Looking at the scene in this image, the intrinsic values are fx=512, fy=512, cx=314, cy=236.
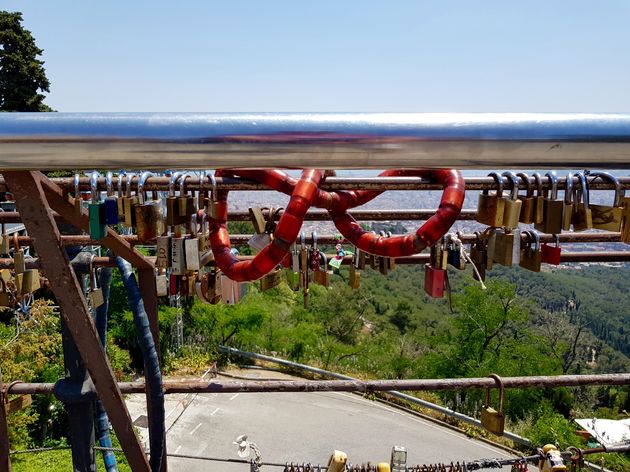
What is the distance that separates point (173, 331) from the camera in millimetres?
17969

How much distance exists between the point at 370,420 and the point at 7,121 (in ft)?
46.8

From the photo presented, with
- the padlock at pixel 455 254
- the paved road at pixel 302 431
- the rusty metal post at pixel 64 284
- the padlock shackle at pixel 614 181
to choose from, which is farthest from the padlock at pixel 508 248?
the paved road at pixel 302 431

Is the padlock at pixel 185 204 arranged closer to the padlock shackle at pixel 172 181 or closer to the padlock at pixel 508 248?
the padlock shackle at pixel 172 181

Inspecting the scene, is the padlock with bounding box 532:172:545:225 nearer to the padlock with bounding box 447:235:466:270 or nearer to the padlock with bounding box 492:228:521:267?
the padlock with bounding box 492:228:521:267

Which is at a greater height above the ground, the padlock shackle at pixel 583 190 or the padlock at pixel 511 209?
the padlock shackle at pixel 583 190

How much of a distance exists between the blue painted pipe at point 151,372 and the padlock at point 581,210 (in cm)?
135

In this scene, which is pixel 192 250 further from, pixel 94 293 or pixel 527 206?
pixel 527 206

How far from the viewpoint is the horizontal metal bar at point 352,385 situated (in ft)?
7.93

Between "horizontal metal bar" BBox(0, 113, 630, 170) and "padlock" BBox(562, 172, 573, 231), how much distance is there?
0.72 metres

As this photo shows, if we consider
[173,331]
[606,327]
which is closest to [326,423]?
[173,331]

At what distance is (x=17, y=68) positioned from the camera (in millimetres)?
18156

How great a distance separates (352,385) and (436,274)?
74 centimetres

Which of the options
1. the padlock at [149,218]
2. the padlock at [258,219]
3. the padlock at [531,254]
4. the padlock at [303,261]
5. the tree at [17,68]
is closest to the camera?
the padlock at [149,218]

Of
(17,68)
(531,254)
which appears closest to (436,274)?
(531,254)
